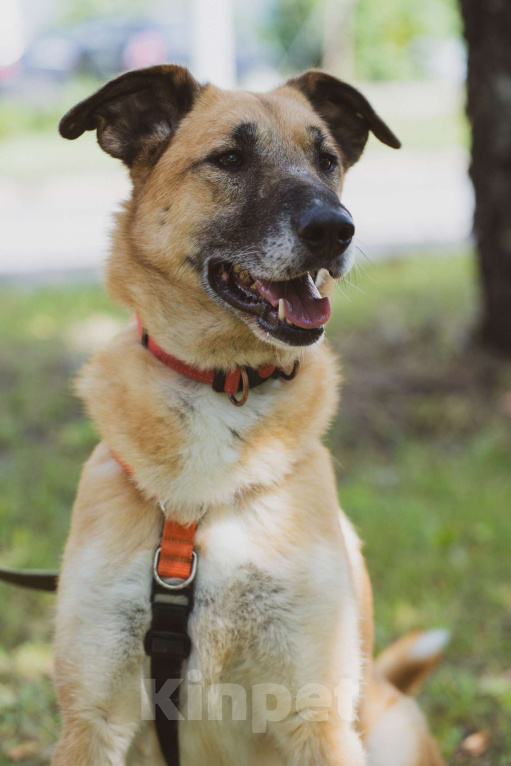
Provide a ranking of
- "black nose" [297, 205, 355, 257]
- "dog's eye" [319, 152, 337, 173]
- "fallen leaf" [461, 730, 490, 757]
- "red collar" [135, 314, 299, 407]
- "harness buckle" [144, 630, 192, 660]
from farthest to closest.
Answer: "fallen leaf" [461, 730, 490, 757] → "dog's eye" [319, 152, 337, 173] → "red collar" [135, 314, 299, 407] → "black nose" [297, 205, 355, 257] → "harness buckle" [144, 630, 192, 660]

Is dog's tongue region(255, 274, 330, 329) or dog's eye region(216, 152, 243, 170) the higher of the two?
dog's eye region(216, 152, 243, 170)

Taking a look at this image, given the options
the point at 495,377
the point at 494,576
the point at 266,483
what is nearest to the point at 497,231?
the point at 495,377

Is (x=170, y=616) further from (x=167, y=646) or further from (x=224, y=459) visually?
(x=224, y=459)

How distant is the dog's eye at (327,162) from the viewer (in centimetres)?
266

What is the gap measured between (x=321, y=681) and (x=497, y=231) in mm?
4126

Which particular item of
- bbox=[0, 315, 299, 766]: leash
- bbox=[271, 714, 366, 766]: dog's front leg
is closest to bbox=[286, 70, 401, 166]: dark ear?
bbox=[0, 315, 299, 766]: leash

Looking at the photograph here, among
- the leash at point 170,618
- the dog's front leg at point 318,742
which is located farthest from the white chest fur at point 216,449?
the dog's front leg at point 318,742

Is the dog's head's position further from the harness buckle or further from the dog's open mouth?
the harness buckle

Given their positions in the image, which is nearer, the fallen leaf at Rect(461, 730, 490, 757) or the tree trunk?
the fallen leaf at Rect(461, 730, 490, 757)

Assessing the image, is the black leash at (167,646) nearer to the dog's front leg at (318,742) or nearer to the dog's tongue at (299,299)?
the dog's front leg at (318,742)

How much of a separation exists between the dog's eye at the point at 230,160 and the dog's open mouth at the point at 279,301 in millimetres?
303

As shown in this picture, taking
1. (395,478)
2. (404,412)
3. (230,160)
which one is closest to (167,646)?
(230,160)

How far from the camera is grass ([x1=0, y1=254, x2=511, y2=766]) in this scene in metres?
3.23

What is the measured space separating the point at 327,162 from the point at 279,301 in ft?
2.02
